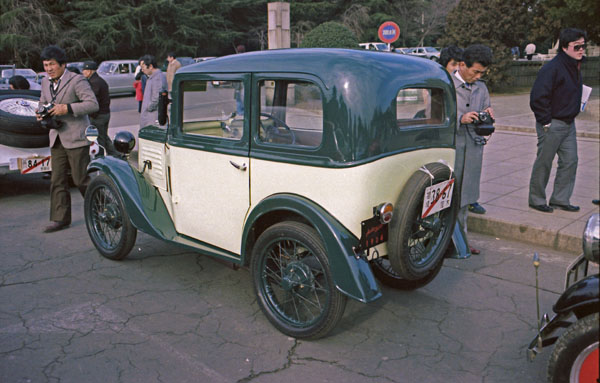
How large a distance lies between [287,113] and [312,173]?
55 cm

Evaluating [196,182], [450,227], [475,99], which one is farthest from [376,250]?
[475,99]

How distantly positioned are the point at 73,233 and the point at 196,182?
2.35 m

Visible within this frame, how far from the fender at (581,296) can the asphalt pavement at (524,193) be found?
287 centimetres

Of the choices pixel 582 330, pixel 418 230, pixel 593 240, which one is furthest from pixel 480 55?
pixel 582 330

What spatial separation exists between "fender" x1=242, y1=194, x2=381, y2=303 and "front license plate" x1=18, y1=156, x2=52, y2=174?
4.86 m

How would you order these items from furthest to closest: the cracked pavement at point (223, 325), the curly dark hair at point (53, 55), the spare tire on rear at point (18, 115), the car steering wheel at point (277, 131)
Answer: the spare tire on rear at point (18, 115), the curly dark hair at point (53, 55), the car steering wheel at point (277, 131), the cracked pavement at point (223, 325)

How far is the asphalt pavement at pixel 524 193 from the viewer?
5.47 m

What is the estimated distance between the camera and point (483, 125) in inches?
184

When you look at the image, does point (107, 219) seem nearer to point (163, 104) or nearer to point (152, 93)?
point (163, 104)

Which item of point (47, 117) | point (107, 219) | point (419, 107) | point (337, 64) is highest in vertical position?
point (337, 64)

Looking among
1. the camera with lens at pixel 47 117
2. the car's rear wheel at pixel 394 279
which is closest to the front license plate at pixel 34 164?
the camera with lens at pixel 47 117

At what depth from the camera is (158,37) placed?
3494 cm

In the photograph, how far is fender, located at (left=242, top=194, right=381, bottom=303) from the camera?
10.4ft

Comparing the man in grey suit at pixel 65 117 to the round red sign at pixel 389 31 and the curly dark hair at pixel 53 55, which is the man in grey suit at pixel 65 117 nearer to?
the curly dark hair at pixel 53 55
